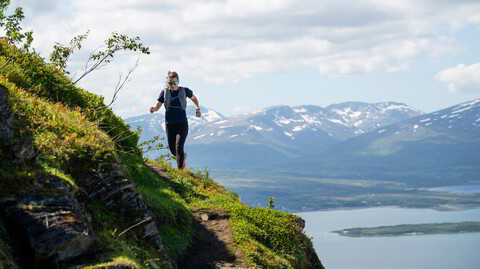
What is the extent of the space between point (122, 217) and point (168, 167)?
11.0 metres

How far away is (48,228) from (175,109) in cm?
1276

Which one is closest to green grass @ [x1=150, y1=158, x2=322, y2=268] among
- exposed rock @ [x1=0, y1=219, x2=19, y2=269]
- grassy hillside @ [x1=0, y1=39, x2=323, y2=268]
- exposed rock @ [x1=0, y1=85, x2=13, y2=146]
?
grassy hillside @ [x1=0, y1=39, x2=323, y2=268]

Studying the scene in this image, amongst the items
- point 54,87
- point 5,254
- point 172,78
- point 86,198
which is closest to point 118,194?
point 86,198

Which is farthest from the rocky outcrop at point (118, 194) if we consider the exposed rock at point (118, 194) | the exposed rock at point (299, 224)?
the exposed rock at point (299, 224)

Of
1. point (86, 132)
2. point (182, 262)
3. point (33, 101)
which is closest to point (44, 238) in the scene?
point (86, 132)

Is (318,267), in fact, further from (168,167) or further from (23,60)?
(23,60)

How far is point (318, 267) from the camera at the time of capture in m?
17.0

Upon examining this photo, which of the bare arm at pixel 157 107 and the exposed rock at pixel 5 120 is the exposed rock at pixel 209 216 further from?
the exposed rock at pixel 5 120

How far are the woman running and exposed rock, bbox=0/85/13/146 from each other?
33.5ft

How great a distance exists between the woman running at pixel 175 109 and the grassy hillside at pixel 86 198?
8.13ft

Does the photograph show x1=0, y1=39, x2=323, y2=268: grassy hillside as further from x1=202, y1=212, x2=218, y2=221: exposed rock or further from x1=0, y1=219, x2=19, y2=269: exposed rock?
x1=202, y1=212, x2=218, y2=221: exposed rock

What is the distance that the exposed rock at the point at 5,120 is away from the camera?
375 inches

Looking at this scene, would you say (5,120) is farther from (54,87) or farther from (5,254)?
(54,87)

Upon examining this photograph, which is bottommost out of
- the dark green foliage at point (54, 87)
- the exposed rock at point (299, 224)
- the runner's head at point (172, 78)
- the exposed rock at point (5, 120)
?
the exposed rock at point (299, 224)
